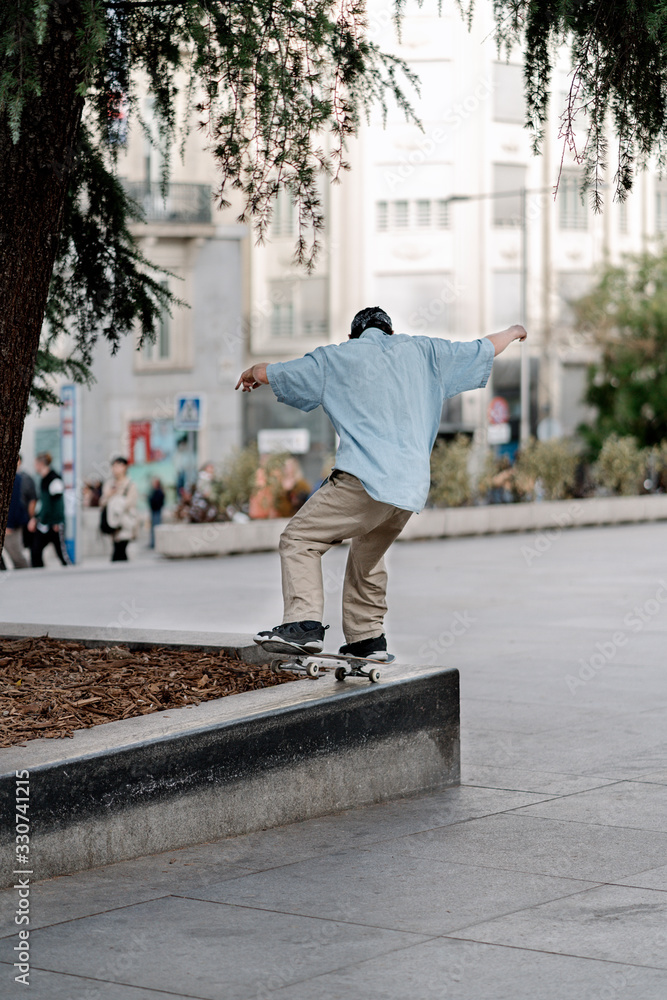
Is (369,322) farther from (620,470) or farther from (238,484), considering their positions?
(620,470)

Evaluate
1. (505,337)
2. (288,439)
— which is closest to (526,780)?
(505,337)

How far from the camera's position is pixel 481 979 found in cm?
373

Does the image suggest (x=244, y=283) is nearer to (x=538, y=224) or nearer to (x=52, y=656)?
(x=538, y=224)

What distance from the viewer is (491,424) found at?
4212 cm

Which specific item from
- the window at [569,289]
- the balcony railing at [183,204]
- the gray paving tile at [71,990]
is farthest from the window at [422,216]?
the gray paving tile at [71,990]

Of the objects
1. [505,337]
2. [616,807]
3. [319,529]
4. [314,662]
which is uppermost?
[505,337]

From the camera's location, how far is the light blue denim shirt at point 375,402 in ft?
19.0

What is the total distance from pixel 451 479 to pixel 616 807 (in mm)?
21563

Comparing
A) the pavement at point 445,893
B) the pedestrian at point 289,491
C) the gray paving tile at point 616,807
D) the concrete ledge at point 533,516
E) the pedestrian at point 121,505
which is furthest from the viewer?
the concrete ledge at point 533,516

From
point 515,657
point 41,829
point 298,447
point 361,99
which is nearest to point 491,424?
point 298,447

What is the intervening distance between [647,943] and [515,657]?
6.45m

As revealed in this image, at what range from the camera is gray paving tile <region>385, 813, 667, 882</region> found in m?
4.88

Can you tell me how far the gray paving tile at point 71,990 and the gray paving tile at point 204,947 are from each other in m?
0.04

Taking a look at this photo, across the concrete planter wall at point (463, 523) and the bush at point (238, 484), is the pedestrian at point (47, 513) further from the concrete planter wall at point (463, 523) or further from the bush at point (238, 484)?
the bush at point (238, 484)
